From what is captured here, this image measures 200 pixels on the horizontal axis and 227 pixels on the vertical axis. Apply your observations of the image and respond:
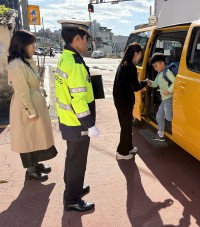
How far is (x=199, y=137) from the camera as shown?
2.90 m

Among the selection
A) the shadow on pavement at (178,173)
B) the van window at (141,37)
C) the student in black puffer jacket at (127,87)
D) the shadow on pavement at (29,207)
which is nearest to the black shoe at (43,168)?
the shadow on pavement at (29,207)

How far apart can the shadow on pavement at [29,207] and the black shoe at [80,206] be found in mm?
271

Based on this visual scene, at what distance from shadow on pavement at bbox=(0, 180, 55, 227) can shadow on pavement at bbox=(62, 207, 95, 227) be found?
0.24 metres

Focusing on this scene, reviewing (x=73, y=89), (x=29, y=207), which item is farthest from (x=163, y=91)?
(x=29, y=207)

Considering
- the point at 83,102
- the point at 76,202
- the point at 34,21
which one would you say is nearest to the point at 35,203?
the point at 76,202

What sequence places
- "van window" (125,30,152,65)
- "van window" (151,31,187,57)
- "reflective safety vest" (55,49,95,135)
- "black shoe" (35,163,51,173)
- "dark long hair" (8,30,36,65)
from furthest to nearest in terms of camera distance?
"van window" (151,31,187,57)
"van window" (125,30,152,65)
"black shoe" (35,163,51,173)
"dark long hair" (8,30,36,65)
"reflective safety vest" (55,49,95,135)

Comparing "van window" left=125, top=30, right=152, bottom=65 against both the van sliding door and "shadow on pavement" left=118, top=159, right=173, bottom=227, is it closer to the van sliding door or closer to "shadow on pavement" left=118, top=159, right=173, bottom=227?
the van sliding door

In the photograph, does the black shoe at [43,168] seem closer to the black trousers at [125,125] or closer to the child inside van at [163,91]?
the black trousers at [125,125]

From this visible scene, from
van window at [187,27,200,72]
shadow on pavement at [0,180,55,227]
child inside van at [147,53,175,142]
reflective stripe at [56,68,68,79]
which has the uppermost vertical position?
van window at [187,27,200,72]

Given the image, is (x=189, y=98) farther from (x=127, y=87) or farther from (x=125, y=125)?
(x=125, y=125)

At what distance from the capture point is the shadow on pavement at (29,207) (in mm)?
2646

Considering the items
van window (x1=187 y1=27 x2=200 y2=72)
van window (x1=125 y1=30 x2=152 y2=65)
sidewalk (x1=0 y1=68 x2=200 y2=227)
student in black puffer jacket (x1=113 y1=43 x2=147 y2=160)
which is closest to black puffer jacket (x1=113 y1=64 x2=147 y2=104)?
student in black puffer jacket (x1=113 y1=43 x2=147 y2=160)

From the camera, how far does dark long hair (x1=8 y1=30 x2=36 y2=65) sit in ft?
9.45

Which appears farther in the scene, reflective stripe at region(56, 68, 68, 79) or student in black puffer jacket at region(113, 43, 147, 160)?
student in black puffer jacket at region(113, 43, 147, 160)
